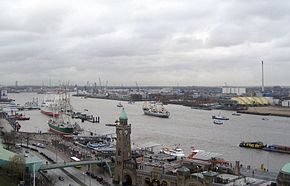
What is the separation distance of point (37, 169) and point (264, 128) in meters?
39.8

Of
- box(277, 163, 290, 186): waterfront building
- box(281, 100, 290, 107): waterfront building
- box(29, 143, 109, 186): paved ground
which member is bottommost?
box(29, 143, 109, 186): paved ground

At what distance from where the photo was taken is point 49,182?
76.9ft

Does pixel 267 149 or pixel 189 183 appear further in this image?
pixel 267 149

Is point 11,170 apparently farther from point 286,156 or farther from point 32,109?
A: point 32,109

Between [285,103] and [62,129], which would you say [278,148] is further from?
[285,103]

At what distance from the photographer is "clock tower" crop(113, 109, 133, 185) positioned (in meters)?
23.5

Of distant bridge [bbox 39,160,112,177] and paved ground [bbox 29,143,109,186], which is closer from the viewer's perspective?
paved ground [bbox 29,143,109,186]

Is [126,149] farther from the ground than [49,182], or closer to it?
farther from the ground

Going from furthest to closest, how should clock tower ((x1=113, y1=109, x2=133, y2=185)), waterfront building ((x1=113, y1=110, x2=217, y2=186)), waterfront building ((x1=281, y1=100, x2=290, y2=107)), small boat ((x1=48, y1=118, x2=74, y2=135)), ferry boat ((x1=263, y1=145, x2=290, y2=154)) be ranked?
waterfront building ((x1=281, y1=100, x2=290, y2=107)) < small boat ((x1=48, y1=118, x2=74, y2=135)) < ferry boat ((x1=263, y1=145, x2=290, y2=154)) < clock tower ((x1=113, y1=109, x2=133, y2=185)) < waterfront building ((x1=113, y1=110, x2=217, y2=186))

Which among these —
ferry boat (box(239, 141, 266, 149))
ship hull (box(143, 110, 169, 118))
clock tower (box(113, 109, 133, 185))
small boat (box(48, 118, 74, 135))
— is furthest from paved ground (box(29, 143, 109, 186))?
ship hull (box(143, 110, 169, 118))

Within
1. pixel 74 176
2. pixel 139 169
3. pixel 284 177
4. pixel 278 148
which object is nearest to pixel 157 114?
pixel 278 148

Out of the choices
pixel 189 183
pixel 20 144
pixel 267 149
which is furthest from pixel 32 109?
pixel 189 183

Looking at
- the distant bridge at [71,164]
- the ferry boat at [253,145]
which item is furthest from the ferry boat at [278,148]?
the distant bridge at [71,164]

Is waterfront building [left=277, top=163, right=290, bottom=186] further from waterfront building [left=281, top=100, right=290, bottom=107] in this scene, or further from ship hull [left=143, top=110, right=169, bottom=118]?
waterfront building [left=281, top=100, right=290, bottom=107]
